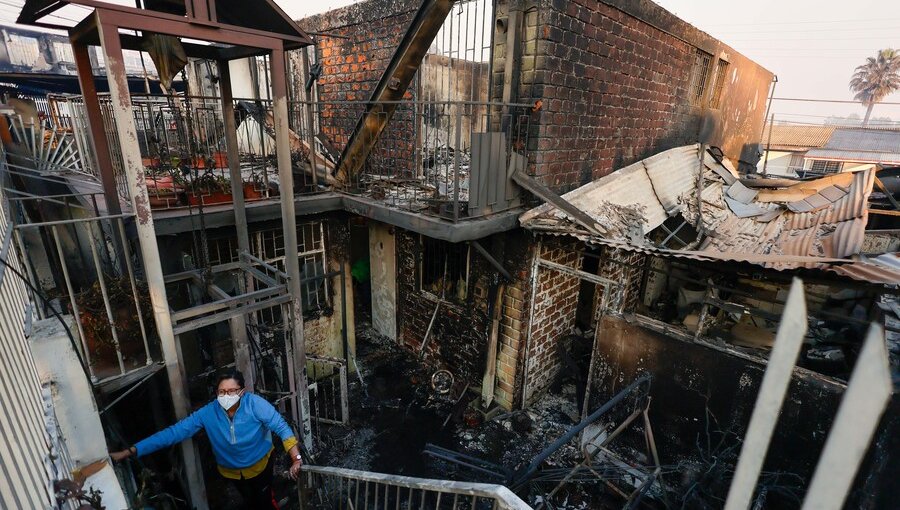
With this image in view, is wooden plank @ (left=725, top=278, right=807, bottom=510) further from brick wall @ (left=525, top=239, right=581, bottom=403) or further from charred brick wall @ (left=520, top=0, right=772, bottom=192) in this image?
brick wall @ (left=525, top=239, right=581, bottom=403)

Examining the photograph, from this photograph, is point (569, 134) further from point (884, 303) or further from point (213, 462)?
point (213, 462)

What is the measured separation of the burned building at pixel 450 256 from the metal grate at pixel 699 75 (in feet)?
0.32

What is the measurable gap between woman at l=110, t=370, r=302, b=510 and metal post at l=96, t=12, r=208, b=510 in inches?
10.3

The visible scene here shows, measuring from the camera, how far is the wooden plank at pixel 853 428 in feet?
1.94

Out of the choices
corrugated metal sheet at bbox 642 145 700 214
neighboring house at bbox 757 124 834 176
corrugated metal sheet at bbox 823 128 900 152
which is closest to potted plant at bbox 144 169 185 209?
corrugated metal sheet at bbox 642 145 700 214

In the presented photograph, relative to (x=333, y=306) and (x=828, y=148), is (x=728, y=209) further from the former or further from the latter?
(x=828, y=148)

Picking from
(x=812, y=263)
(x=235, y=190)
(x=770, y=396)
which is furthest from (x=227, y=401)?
(x=812, y=263)

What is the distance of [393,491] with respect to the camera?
5.10m

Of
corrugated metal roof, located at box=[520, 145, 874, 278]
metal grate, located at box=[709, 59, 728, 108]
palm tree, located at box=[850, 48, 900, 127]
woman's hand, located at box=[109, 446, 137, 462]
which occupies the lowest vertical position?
woman's hand, located at box=[109, 446, 137, 462]

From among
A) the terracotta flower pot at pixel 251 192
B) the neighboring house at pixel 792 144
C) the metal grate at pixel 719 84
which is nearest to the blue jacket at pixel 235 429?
the terracotta flower pot at pixel 251 192

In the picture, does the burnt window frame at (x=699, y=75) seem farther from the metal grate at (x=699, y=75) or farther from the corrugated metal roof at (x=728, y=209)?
the corrugated metal roof at (x=728, y=209)

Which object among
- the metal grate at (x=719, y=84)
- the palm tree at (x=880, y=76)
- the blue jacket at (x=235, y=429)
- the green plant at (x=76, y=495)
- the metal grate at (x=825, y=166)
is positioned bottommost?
the blue jacket at (x=235, y=429)

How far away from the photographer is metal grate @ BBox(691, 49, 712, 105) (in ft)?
26.7

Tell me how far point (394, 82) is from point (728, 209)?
637 cm
